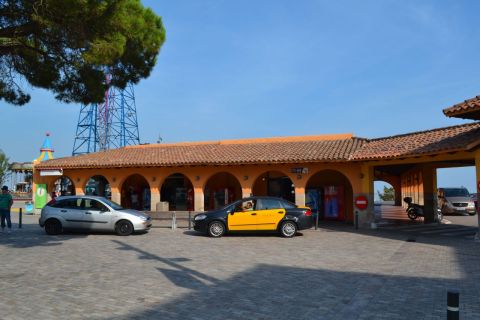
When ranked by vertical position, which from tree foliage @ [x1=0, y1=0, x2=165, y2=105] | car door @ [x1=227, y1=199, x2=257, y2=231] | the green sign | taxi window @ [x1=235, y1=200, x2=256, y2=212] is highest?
tree foliage @ [x1=0, y1=0, x2=165, y2=105]

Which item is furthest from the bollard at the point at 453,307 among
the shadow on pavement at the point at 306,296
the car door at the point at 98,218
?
the car door at the point at 98,218

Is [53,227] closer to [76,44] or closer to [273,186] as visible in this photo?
[76,44]

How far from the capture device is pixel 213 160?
69.6 feet

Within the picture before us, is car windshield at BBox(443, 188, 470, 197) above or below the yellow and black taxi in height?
above

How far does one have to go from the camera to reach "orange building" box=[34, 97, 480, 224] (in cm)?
1769

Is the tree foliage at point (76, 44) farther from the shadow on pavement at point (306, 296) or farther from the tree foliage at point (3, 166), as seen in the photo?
the tree foliage at point (3, 166)

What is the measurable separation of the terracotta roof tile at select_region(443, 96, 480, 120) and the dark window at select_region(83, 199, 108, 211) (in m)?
12.6

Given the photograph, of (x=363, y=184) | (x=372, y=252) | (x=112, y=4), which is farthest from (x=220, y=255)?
(x=363, y=184)

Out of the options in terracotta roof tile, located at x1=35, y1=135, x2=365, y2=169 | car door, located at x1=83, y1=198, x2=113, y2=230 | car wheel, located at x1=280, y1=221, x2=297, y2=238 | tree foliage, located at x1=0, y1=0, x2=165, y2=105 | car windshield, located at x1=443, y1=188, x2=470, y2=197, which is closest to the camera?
tree foliage, located at x1=0, y1=0, x2=165, y2=105

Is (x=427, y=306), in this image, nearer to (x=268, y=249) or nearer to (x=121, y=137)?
(x=268, y=249)

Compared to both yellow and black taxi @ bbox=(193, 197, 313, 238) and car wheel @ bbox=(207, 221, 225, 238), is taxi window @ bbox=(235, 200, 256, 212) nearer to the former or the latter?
yellow and black taxi @ bbox=(193, 197, 313, 238)

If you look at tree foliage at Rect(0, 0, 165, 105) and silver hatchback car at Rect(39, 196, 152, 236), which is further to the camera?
silver hatchback car at Rect(39, 196, 152, 236)

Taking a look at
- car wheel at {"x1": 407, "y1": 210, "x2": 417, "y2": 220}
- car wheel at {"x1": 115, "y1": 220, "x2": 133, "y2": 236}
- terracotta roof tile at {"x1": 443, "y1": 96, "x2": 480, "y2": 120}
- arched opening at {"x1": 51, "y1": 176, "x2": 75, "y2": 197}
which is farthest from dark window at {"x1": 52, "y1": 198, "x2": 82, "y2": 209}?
car wheel at {"x1": 407, "y1": 210, "x2": 417, "y2": 220}

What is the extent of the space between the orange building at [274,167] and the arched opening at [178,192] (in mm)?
66
